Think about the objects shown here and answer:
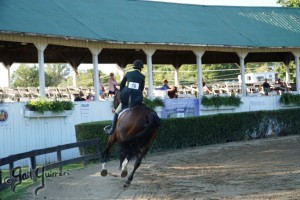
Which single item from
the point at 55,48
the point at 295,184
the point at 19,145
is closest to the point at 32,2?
the point at 55,48

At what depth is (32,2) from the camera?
25422mm

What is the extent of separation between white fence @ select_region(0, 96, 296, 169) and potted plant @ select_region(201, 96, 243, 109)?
239 inches

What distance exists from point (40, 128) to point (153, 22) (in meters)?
11.6

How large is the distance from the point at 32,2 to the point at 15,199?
15.5 metres

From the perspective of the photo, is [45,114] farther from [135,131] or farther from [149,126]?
[149,126]

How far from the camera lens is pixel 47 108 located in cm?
2161

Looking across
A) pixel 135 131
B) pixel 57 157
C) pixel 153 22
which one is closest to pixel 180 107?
pixel 153 22

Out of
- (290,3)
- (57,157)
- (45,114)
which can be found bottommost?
(57,157)

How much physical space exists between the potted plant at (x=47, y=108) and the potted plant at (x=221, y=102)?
867cm

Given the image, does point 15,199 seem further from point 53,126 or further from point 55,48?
point 55,48

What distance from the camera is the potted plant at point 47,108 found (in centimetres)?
2111

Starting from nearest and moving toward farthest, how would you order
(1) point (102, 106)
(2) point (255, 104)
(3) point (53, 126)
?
(3) point (53, 126) < (1) point (102, 106) < (2) point (255, 104)

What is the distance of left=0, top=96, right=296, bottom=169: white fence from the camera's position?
2047cm

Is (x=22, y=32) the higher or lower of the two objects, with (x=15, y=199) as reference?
higher
